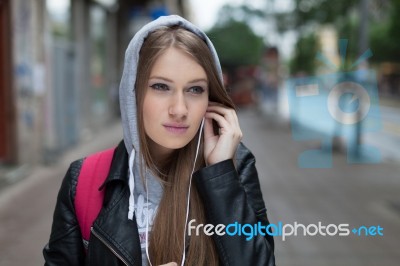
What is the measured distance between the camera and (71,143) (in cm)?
1197

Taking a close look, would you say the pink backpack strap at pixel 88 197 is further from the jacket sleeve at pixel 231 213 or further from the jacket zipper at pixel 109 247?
the jacket sleeve at pixel 231 213

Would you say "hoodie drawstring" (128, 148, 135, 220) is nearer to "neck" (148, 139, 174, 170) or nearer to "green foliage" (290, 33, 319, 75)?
"neck" (148, 139, 174, 170)

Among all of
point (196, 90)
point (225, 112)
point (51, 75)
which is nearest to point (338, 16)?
point (51, 75)

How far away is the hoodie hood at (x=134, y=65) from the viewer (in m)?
1.56

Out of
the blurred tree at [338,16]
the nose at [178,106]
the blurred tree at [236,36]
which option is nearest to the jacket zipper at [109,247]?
the nose at [178,106]

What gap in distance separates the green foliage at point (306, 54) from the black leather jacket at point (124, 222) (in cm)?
1831

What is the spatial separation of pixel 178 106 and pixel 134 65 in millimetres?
177

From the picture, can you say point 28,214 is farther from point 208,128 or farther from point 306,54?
point 306,54

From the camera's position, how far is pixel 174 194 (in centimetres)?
160

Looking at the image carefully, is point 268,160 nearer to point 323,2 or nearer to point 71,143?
point 71,143

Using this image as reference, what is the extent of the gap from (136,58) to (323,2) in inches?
607

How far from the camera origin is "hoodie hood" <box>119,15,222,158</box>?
156cm

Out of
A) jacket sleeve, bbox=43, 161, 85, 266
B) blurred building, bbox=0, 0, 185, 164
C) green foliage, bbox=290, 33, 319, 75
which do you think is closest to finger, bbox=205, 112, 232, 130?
jacket sleeve, bbox=43, 161, 85, 266
